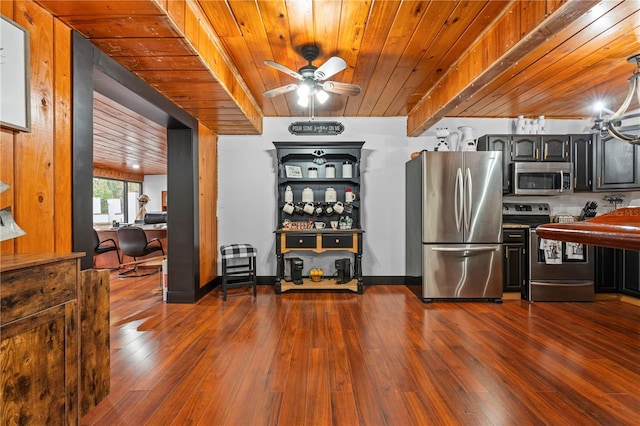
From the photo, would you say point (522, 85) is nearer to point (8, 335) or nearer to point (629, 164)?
point (629, 164)

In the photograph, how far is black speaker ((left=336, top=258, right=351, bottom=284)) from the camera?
4.20m

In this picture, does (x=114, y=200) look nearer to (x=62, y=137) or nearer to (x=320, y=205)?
(x=320, y=205)

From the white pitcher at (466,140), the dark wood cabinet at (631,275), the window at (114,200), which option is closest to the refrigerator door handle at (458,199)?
the white pitcher at (466,140)

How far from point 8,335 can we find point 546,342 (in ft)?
11.3

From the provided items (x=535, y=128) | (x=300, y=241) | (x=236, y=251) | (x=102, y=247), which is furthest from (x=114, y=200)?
(x=535, y=128)

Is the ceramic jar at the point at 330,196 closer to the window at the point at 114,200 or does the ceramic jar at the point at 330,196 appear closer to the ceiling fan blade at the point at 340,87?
the ceiling fan blade at the point at 340,87

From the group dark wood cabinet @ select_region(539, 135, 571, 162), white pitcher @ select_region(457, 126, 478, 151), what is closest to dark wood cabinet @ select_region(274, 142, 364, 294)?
white pitcher @ select_region(457, 126, 478, 151)

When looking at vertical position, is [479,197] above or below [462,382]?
above

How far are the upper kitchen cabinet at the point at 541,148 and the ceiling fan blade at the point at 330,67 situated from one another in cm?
288

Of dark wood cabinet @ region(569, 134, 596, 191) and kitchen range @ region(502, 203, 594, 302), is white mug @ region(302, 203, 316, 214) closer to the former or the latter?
kitchen range @ region(502, 203, 594, 302)

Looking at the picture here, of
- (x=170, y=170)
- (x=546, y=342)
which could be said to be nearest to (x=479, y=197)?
(x=546, y=342)

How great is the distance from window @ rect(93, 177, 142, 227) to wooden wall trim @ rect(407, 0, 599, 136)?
8.58m

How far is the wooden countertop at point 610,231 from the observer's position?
576 millimetres

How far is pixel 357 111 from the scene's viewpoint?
4312 millimetres
